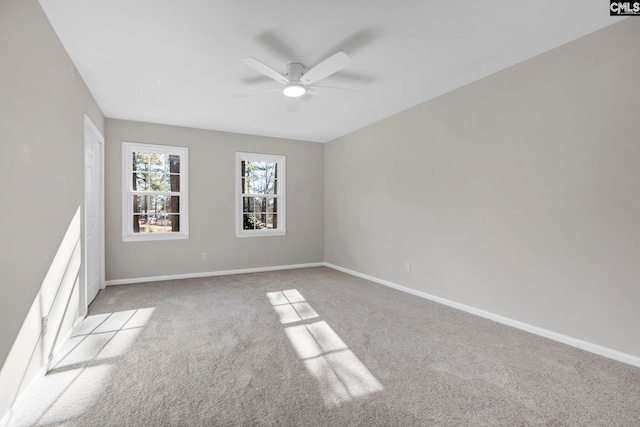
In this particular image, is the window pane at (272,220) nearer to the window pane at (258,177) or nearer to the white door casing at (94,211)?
the window pane at (258,177)

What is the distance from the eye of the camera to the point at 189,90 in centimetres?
355

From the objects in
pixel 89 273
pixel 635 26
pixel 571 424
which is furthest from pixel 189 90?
pixel 571 424

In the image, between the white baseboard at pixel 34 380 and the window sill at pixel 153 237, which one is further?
the window sill at pixel 153 237

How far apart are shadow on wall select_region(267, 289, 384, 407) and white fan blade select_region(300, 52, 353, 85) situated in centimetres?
232

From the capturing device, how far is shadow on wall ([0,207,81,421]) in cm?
168

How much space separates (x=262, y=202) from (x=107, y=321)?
10.5 feet

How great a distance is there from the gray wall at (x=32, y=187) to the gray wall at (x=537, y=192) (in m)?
3.76

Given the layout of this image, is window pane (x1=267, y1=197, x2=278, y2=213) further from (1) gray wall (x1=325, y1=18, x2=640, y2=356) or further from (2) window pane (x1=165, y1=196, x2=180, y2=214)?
(1) gray wall (x1=325, y1=18, x2=640, y2=356)

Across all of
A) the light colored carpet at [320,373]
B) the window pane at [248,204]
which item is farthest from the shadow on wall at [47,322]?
the window pane at [248,204]

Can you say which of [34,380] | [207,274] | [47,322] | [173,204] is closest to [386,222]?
[207,274]

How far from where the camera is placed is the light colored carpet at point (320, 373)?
5.55 ft

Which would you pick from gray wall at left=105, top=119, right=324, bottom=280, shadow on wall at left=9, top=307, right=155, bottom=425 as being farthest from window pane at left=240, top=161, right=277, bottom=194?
shadow on wall at left=9, top=307, right=155, bottom=425

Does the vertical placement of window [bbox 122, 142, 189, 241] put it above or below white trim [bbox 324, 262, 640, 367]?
above

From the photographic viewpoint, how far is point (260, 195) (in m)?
5.79
